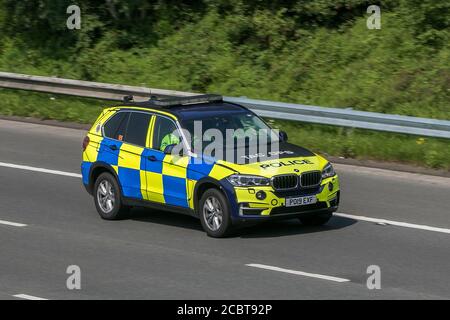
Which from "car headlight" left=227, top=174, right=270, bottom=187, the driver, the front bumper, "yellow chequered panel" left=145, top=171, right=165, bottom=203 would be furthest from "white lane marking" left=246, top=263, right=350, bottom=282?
the driver

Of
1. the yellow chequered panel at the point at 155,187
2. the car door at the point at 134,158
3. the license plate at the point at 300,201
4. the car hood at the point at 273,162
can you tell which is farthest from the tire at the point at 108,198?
the license plate at the point at 300,201

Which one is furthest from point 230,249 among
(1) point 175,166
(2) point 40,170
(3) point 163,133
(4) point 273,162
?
(2) point 40,170

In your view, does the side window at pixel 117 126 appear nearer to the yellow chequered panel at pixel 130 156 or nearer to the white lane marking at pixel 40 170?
the yellow chequered panel at pixel 130 156

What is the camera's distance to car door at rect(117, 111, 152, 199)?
1530 centimetres

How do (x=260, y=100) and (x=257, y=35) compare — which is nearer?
(x=260, y=100)

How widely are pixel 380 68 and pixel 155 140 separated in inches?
342

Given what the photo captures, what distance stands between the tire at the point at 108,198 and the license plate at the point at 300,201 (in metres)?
2.74

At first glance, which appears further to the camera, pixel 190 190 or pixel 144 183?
pixel 144 183

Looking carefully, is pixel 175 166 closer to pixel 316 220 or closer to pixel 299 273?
pixel 316 220

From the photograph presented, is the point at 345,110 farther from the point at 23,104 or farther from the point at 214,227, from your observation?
the point at 23,104

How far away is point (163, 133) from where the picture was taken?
15.2 metres

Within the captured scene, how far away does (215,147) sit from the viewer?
1469cm

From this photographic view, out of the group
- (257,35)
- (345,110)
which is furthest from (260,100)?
(257,35)

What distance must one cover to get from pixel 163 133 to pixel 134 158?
1.82ft
